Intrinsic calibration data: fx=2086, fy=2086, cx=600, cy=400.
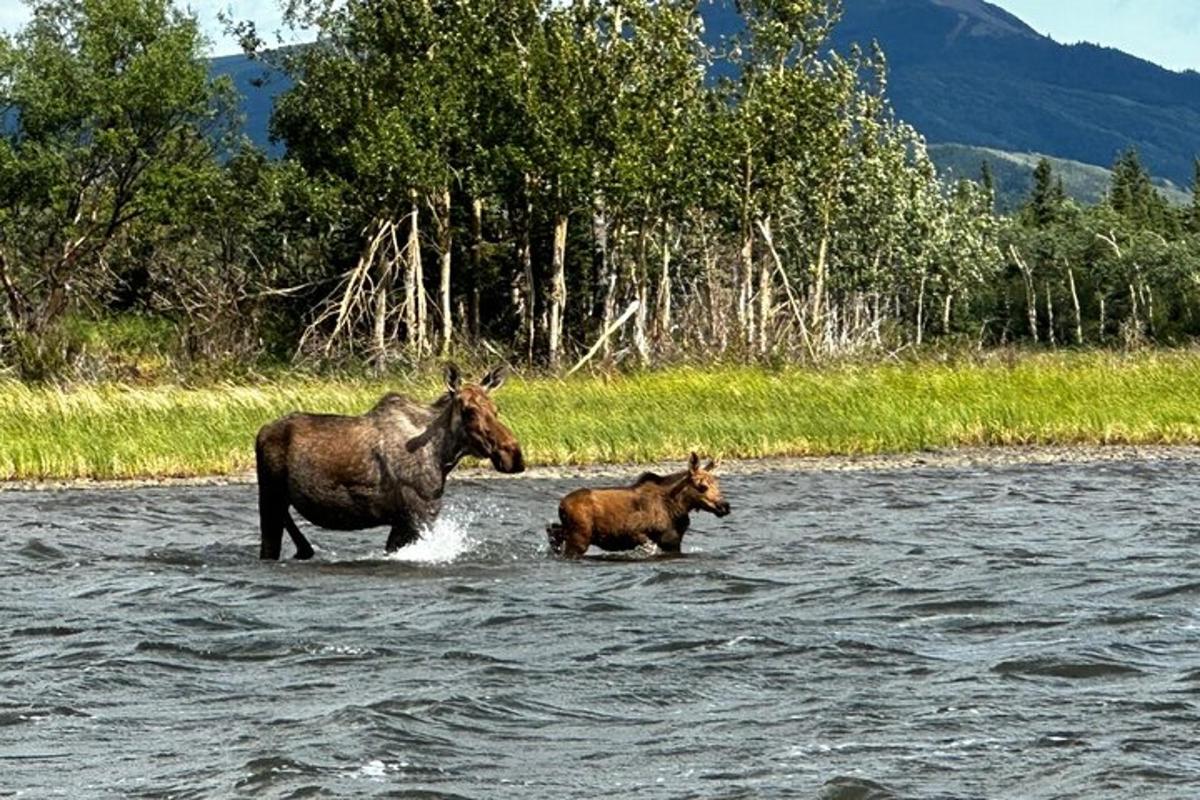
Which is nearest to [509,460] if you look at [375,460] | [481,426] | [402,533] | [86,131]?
[481,426]

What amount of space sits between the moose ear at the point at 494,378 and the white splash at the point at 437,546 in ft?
3.76

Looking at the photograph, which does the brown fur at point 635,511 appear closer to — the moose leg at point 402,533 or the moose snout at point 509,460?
the moose snout at point 509,460

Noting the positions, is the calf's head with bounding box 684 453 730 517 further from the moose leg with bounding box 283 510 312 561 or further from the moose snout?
the moose leg with bounding box 283 510 312 561

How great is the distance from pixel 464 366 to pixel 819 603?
1097 inches

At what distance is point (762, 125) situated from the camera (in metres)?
52.2

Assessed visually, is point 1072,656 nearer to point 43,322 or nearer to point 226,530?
point 226,530

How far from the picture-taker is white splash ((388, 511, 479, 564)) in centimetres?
1616

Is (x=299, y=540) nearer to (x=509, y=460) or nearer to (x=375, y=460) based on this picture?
(x=375, y=460)

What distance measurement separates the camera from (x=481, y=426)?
50.9 feet

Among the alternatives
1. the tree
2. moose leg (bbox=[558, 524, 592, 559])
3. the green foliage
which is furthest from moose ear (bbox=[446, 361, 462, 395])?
the tree

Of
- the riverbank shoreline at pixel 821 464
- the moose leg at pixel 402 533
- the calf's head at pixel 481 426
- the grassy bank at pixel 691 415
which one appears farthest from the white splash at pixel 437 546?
the grassy bank at pixel 691 415

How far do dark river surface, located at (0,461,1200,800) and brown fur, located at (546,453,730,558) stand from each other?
308 millimetres

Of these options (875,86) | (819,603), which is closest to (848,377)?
(819,603)

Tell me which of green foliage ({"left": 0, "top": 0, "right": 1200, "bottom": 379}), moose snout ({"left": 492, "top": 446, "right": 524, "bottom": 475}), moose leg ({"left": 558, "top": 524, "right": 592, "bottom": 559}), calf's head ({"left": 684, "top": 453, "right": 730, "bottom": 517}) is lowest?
moose leg ({"left": 558, "top": 524, "right": 592, "bottom": 559})
